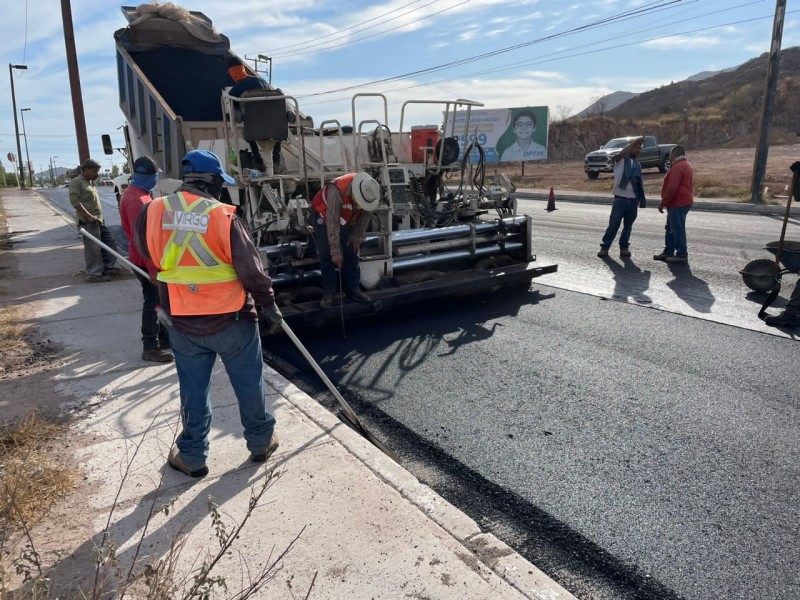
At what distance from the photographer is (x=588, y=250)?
33.2 feet

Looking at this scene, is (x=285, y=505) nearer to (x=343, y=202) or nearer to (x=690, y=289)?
(x=343, y=202)

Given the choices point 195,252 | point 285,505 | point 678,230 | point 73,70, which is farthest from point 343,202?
point 73,70

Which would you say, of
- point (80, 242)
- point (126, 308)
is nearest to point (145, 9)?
point (126, 308)

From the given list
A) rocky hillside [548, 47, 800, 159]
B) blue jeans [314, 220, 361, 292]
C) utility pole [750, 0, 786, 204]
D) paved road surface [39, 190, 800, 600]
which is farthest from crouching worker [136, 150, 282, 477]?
rocky hillside [548, 47, 800, 159]

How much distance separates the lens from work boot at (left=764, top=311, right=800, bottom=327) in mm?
5723

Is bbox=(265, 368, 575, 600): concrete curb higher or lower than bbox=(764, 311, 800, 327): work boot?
lower

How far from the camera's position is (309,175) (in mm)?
6531

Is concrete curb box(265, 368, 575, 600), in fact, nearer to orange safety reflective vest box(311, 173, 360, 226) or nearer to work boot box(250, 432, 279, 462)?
work boot box(250, 432, 279, 462)

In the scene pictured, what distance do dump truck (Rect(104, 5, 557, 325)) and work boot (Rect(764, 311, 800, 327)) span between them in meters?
2.33

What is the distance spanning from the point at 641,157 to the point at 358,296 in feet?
82.7

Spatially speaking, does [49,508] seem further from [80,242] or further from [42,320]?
[80,242]

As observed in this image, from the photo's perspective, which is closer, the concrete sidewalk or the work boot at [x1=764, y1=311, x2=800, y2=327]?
the concrete sidewalk

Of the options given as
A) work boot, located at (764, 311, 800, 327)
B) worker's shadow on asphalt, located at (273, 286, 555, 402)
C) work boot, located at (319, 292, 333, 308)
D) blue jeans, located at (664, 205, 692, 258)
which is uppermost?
blue jeans, located at (664, 205, 692, 258)

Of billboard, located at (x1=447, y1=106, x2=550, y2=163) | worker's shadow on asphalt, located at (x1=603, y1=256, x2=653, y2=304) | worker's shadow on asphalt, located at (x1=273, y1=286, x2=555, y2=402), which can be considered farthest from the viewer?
billboard, located at (x1=447, y1=106, x2=550, y2=163)
